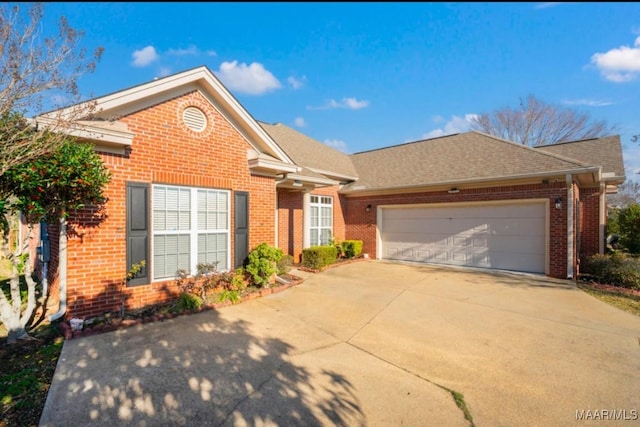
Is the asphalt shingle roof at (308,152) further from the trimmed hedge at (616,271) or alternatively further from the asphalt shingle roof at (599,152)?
the trimmed hedge at (616,271)

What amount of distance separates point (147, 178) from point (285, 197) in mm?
5625

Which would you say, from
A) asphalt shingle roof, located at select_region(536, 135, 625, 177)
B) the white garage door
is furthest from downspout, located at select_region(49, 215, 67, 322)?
asphalt shingle roof, located at select_region(536, 135, 625, 177)

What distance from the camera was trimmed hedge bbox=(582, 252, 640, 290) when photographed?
27.3 ft

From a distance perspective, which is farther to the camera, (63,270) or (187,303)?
(187,303)

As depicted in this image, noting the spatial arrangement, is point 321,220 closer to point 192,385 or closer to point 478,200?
point 478,200

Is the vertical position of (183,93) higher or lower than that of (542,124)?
lower

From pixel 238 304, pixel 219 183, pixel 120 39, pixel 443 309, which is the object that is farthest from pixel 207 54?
pixel 443 309

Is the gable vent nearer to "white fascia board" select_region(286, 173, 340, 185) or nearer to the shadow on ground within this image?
"white fascia board" select_region(286, 173, 340, 185)

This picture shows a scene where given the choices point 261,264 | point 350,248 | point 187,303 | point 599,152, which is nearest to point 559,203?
point 599,152

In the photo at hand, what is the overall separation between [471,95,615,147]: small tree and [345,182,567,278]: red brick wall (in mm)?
18293

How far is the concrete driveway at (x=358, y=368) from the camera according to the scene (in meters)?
3.00

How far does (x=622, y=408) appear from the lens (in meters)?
3.15

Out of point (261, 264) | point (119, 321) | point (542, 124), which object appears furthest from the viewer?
point (542, 124)

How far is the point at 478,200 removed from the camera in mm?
10766
